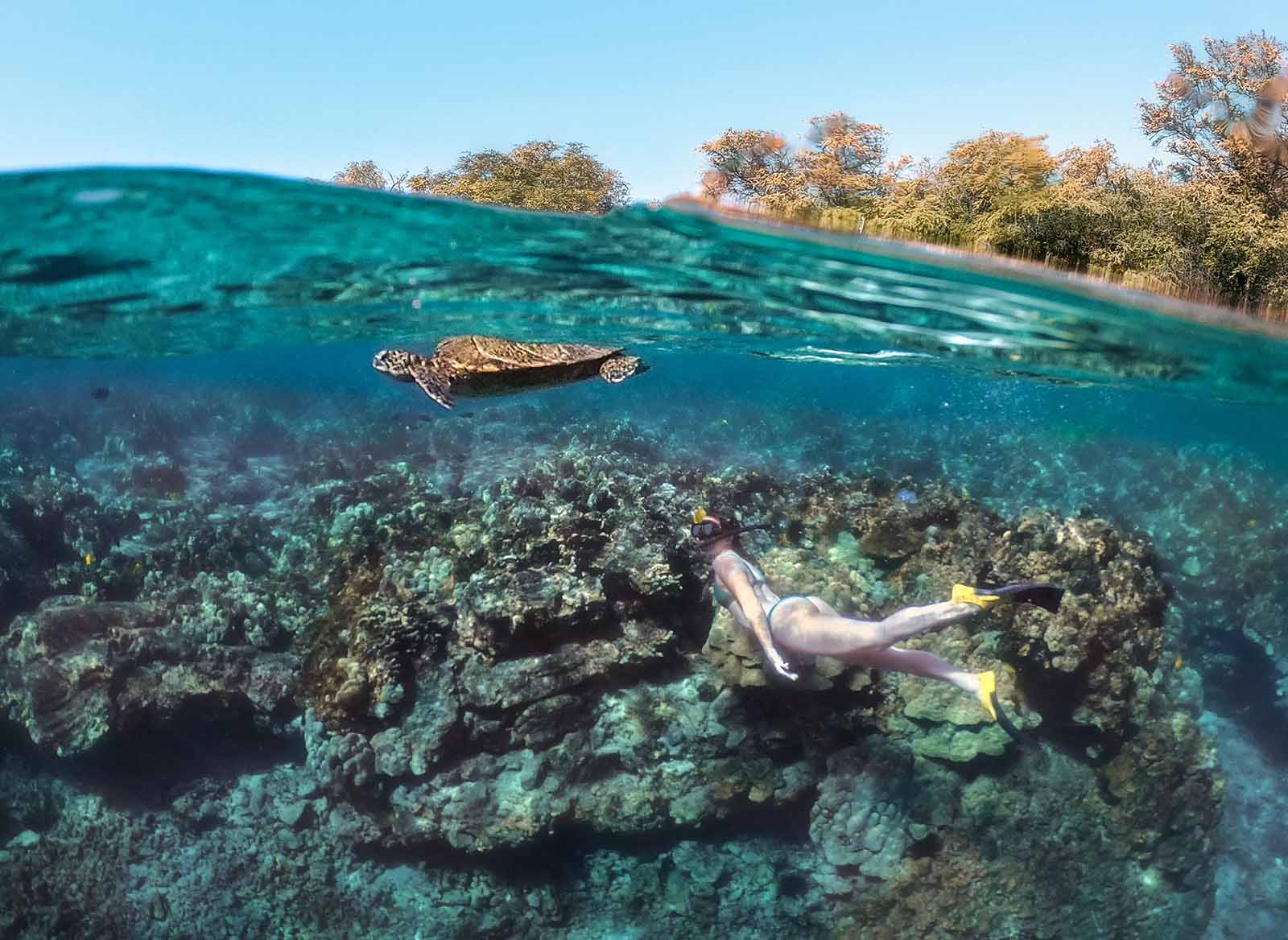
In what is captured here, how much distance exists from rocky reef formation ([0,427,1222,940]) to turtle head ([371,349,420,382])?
285 cm

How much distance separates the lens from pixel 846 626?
7.04 meters

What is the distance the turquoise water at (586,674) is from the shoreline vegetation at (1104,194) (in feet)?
1.67

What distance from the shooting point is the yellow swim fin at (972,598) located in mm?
6496

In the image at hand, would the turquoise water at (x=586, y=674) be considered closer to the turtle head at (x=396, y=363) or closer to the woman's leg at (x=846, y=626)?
the woman's leg at (x=846, y=626)

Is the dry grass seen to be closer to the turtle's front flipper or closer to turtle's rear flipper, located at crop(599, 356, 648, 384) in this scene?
turtle's rear flipper, located at crop(599, 356, 648, 384)

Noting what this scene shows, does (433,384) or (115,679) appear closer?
(433,384)

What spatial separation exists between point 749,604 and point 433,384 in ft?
13.9

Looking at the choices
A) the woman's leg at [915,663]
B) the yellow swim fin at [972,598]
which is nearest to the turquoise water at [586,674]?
the woman's leg at [915,663]

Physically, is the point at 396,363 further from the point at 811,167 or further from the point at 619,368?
the point at 811,167

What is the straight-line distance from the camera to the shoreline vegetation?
8719 mm

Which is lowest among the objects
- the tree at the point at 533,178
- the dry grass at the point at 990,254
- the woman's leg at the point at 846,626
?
the woman's leg at the point at 846,626

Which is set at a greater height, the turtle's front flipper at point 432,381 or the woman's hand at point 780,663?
the turtle's front flipper at point 432,381

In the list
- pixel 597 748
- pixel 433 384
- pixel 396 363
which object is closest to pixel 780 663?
pixel 597 748

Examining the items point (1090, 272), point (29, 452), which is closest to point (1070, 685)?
point (1090, 272)
